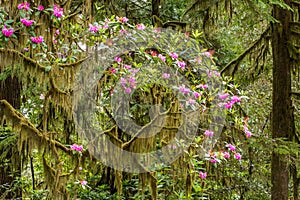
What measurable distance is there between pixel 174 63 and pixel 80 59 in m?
0.93

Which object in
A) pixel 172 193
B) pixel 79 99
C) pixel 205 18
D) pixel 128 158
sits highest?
pixel 205 18

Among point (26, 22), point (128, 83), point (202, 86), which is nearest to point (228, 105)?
point (202, 86)

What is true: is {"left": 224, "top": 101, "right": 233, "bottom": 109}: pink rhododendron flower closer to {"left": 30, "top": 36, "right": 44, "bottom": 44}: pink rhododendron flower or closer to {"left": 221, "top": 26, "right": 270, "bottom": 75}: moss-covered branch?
{"left": 30, "top": 36, "right": 44, "bottom": 44}: pink rhododendron flower

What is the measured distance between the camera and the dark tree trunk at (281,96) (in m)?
5.78

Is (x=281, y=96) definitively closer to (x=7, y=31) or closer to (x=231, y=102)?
(x=231, y=102)

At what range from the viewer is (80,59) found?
3895mm

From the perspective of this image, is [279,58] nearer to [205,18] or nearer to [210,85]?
[205,18]

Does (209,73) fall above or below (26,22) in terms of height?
below

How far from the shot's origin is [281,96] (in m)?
5.89

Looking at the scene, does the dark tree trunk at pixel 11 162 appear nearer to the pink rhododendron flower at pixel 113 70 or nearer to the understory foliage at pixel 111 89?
the understory foliage at pixel 111 89

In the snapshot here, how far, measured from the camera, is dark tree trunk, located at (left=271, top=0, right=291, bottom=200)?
5.78m

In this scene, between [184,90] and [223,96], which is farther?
[223,96]

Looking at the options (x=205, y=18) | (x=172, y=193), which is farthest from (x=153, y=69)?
(x=205, y=18)

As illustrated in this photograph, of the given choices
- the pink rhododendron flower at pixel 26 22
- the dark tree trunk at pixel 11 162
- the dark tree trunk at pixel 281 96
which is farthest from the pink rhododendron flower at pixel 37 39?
the dark tree trunk at pixel 281 96
